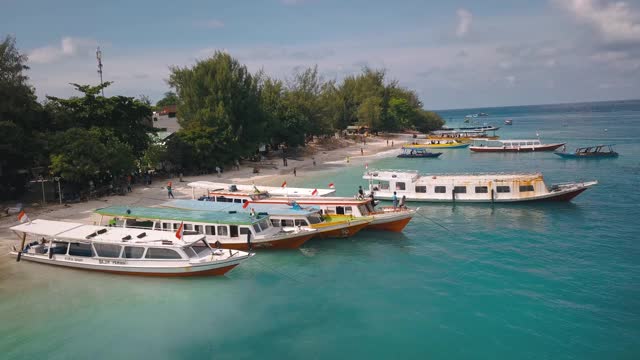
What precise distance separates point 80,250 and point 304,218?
539 inches

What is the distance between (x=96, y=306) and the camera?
869 inches

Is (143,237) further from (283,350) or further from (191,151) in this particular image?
(191,151)

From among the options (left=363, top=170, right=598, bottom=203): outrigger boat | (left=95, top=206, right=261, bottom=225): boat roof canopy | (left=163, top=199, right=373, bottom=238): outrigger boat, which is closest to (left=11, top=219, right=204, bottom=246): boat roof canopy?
(left=95, top=206, right=261, bottom=225): boat roof canopy

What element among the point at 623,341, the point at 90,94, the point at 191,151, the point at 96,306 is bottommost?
the point at 623,341

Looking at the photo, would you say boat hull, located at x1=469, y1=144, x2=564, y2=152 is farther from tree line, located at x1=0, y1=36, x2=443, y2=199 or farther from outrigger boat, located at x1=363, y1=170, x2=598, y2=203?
outrigger boat, located at x1=363, y1=170, x2=598, y2=203

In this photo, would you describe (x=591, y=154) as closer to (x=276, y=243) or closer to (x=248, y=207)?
(x=248, y=207)

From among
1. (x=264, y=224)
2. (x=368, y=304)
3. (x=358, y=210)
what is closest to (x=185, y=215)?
(x=264, y=224)

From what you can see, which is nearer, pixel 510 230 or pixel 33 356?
pixel 33 356

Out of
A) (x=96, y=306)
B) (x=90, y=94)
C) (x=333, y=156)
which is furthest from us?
(x=333, y=156)

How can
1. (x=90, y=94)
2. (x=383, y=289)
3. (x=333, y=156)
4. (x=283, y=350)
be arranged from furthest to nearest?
(x=333, y=156) < (x=90, y=94) < (x=383, y=289) < (x=283, y=350)

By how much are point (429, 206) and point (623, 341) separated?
24466 mm

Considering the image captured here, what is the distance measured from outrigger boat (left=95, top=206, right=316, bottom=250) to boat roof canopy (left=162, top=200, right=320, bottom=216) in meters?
1.44

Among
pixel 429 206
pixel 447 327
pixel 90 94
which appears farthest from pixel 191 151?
pixel 447 327

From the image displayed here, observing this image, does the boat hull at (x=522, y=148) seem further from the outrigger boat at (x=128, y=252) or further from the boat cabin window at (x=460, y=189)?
the outrigger boat at (x=128, y=252)
